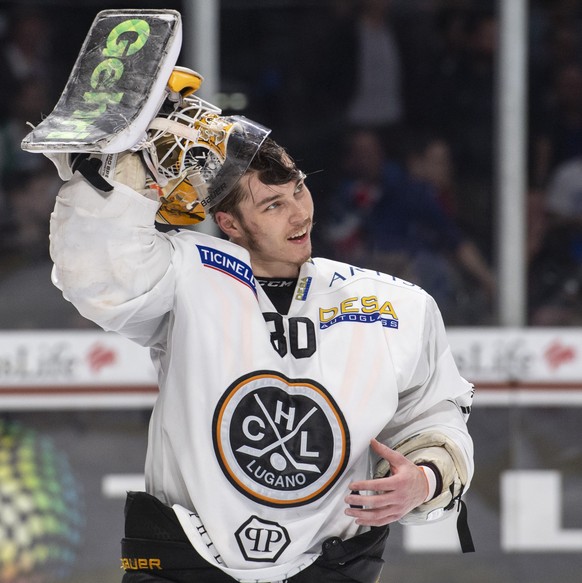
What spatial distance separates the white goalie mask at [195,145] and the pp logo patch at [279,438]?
13.6 inches

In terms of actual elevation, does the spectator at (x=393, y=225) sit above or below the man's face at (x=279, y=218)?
below

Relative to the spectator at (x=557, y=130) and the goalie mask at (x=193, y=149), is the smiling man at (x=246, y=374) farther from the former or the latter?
the spectator at (x=557, y=130)

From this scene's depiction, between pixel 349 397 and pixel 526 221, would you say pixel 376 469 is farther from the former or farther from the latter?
pixel 526 221

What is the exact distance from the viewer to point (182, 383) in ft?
6.76

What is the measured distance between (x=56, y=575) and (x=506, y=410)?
171cm

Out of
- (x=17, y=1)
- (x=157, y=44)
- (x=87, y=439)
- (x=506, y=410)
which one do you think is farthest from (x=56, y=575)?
(x=157, y=44)

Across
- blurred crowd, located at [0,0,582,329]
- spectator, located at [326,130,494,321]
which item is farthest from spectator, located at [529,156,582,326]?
spectator, located at [326,130,494,321]

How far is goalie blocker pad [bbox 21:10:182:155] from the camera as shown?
1.85m

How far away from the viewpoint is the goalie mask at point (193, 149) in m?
1.97

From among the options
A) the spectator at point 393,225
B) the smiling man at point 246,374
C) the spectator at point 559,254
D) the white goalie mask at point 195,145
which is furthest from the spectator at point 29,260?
the white goalie mask at point 195,145

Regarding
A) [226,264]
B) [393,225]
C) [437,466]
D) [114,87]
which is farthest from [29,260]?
[437,466]

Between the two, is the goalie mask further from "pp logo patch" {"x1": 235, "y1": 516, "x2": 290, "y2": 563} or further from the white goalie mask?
"pp logo patch" {"x1": 235, "y1": 516, "x2": 290, "y2": 563}

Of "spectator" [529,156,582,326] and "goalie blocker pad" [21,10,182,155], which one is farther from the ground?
"goalie blocker pad" [21,10,182,155]

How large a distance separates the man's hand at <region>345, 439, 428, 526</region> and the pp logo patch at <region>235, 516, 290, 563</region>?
5.7 inches
